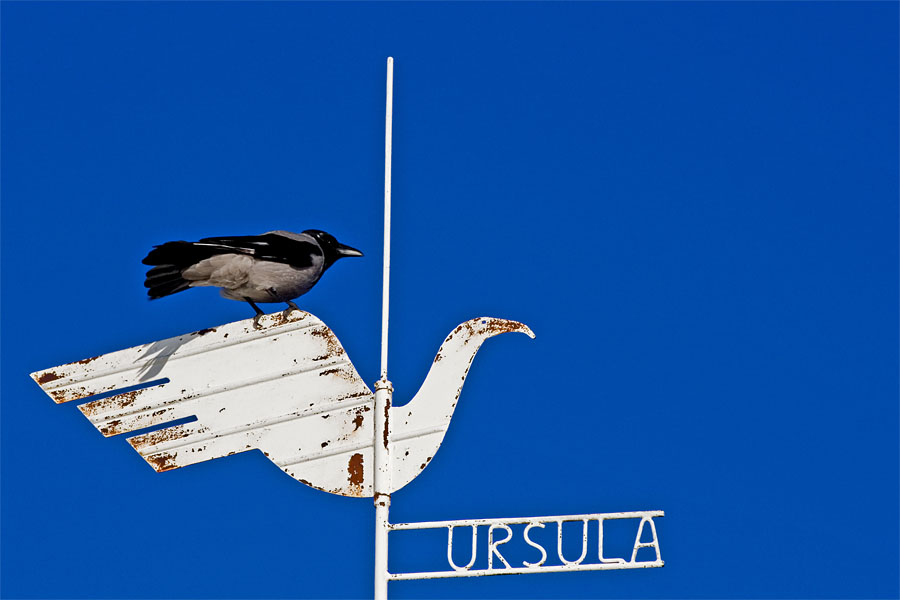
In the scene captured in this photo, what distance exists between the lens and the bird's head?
7512 millimetres

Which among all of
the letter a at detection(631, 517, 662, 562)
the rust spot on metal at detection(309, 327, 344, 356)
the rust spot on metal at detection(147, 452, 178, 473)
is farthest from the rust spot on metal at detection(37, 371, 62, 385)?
the letter a at detection(631, 517, 662, 562)

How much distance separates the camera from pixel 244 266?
7164mm

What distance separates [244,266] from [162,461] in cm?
123

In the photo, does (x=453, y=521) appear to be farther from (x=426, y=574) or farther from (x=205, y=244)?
(x=205, y=244)

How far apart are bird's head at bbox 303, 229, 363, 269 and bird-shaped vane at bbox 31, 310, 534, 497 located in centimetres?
107

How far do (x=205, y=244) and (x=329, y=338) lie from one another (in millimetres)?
956

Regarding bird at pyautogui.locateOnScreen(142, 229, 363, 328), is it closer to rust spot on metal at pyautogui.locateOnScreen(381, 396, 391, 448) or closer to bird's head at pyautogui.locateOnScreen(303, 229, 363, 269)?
bird's head at pyautogui.locateOnScreen(303, 229, 363, 269)

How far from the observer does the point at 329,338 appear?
6.49 meters

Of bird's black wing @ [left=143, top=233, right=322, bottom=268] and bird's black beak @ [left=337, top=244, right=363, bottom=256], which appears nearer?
bird's black wing @ [left=143, top=233, right=322, bottom=268]

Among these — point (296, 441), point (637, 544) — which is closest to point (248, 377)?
point (296, 441)

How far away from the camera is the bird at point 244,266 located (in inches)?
274

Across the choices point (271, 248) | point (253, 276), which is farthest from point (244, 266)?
point (271, 248)

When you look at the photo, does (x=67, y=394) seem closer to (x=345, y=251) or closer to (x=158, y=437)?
(x=158, y=437)

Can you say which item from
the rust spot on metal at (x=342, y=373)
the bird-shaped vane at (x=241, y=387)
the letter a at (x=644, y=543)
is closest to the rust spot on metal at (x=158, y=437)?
the bird-shaped vane at (x=241, y=387)
